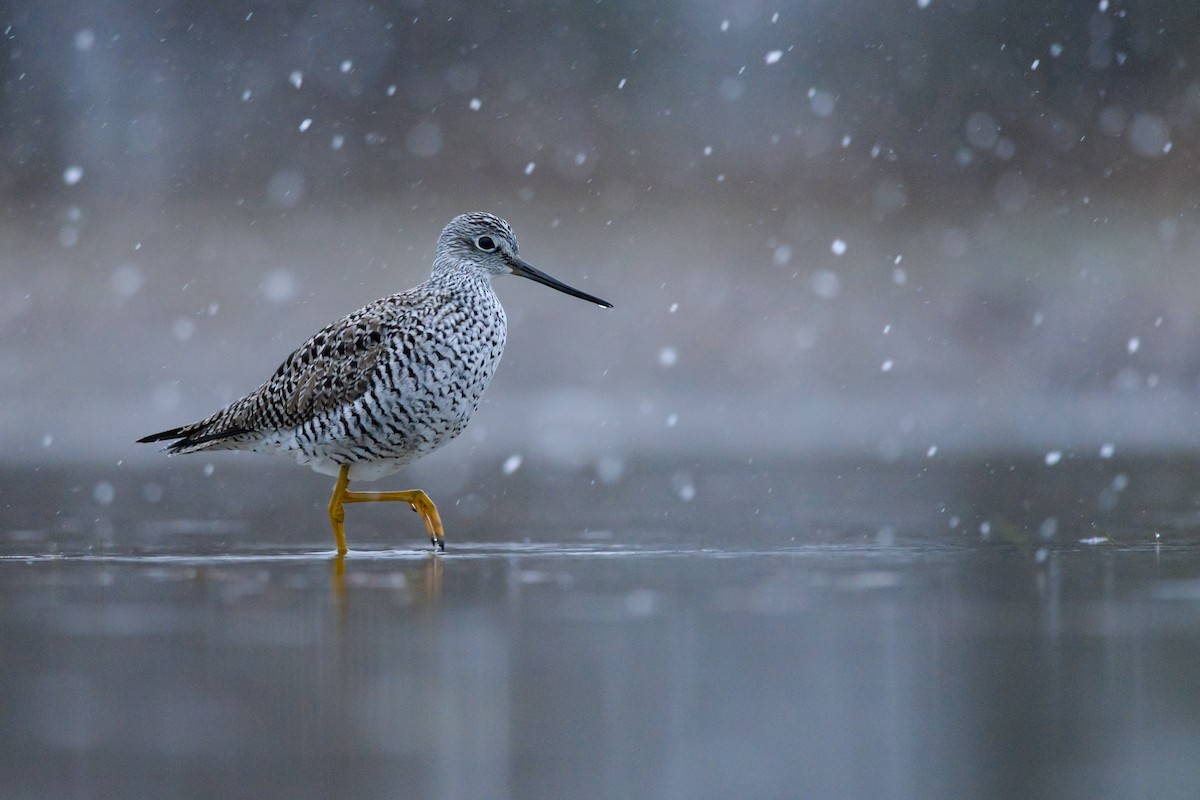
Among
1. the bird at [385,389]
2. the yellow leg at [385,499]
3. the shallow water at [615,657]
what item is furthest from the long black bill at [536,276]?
the yellow leg at [385,499]

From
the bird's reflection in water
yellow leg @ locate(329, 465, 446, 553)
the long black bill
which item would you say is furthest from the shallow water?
the long black bill

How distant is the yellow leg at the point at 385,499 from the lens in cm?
716

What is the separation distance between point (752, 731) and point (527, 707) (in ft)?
1.88

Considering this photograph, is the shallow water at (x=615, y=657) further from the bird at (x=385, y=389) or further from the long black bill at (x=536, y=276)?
the long black bill at (x=536, y=276)

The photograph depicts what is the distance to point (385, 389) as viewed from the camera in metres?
7.05

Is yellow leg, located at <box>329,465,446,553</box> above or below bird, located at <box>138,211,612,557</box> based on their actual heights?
below

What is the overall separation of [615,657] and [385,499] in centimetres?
289

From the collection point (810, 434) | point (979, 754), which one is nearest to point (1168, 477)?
point (810, 434)

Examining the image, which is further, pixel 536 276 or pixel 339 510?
pixel 536 276

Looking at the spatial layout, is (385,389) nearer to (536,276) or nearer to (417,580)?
(417,580)

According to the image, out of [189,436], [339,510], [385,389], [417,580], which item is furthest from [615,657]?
[189,436]

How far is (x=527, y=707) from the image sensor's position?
13.0 feet

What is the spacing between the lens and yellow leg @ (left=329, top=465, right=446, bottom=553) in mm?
7160

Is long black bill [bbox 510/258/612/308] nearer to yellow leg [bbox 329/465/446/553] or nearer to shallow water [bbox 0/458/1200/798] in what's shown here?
shallow water [bbox 0/458/1200/798]
